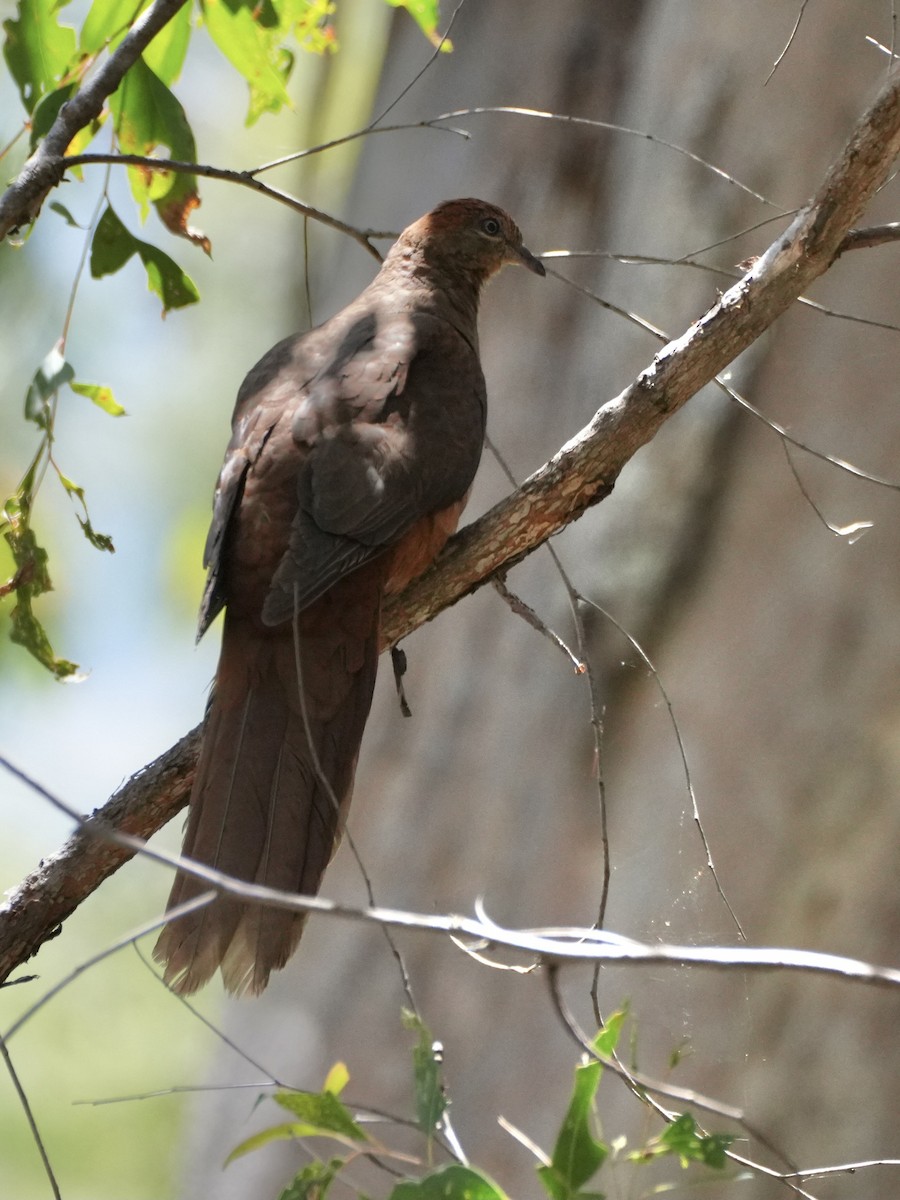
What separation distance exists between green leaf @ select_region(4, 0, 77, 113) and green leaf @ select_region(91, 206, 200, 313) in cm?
43

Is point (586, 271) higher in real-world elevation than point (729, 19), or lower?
lower

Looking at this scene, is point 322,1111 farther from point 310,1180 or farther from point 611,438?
point 611,438

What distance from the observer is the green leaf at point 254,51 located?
3.46 m

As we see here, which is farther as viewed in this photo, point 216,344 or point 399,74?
point 216,344

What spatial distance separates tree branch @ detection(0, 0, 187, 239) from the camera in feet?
8.91

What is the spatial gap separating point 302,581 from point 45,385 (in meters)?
0.74

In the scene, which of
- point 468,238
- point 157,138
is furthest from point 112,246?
point 468,238

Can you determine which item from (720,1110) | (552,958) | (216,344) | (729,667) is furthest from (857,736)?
(216,344)

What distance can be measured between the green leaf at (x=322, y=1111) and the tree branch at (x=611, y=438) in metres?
0.87

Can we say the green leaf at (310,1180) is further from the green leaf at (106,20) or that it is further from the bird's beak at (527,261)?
the bird's beak at (527,261)

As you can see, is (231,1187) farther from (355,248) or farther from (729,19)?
(729,19)

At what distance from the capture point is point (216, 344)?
32.6 feet

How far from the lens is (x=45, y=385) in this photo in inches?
114

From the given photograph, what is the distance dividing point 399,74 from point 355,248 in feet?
2.88
